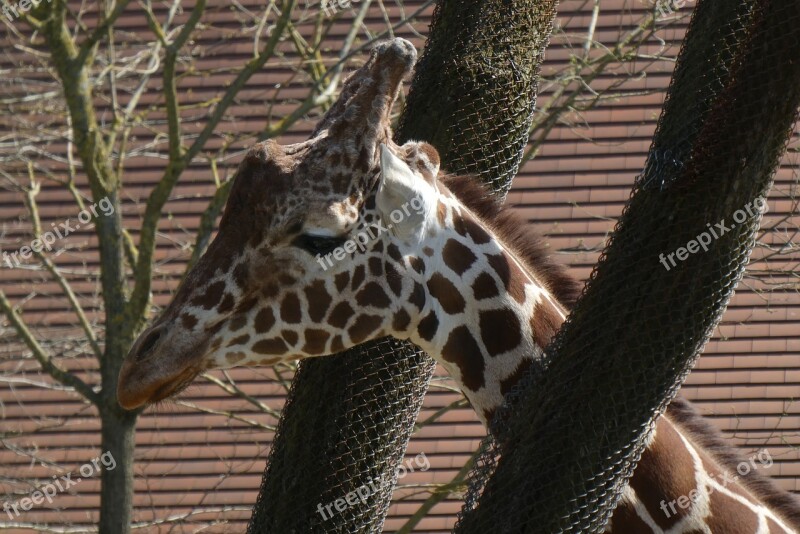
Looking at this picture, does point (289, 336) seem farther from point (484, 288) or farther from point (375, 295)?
point (484, 288)

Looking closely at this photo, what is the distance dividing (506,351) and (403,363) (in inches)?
30.1

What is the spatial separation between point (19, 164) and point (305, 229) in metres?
6.99

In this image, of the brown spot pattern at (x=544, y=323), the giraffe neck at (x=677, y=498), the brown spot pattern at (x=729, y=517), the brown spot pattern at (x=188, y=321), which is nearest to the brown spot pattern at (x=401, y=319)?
the brown spot pattern at (x=544, y=323)

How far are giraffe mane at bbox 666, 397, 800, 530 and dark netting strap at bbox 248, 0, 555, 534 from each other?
3.42ft

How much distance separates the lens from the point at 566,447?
11.8 feet

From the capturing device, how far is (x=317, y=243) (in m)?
3.85

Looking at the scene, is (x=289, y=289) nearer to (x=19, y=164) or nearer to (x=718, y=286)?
(x=718, y=286)

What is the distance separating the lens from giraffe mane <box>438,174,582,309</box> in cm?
418

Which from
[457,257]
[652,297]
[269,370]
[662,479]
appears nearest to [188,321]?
[457,257]

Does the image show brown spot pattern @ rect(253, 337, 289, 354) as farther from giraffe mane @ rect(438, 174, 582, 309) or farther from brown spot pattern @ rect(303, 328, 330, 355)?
giraffe mane @ rect(438, 174, 582, 309)

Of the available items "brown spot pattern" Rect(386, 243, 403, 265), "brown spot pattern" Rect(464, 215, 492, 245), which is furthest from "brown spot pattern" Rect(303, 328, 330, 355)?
"brown spot pattern" Rect(464, 215, 492, 245)

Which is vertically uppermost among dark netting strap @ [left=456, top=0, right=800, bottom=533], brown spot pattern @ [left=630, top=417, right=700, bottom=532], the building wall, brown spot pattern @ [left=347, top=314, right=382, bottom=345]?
the building wall

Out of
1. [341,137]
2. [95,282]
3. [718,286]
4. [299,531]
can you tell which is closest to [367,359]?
[299,531]

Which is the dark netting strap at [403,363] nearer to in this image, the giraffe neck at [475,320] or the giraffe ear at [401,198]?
the giraffe neck at [475,320]
